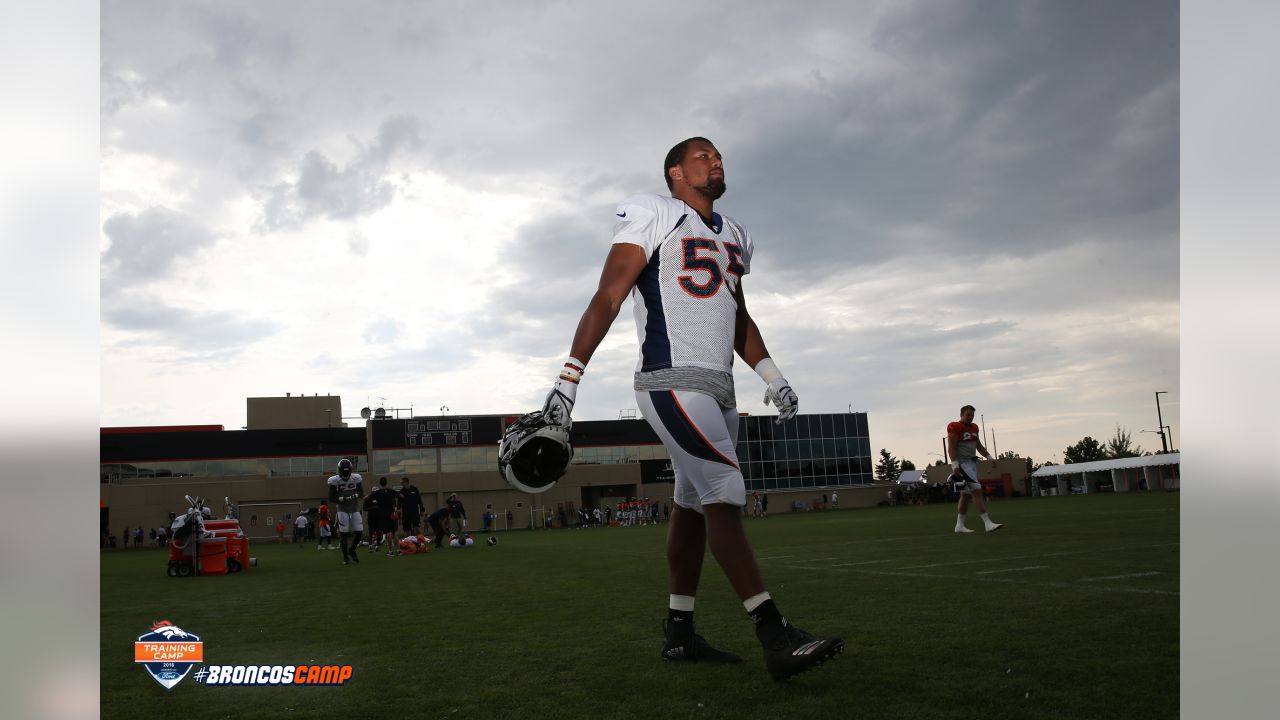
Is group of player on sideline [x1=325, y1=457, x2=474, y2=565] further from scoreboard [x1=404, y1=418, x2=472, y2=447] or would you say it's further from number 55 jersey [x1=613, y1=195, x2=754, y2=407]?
scoreboard [x1=404, y1=418, x2=472, y2=447]

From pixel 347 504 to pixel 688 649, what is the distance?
518 inches

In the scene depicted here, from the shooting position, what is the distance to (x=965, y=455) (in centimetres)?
1325

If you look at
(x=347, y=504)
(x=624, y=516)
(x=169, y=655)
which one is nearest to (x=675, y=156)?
(x=169, y=655)

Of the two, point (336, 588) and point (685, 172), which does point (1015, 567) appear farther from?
point (336, 588)

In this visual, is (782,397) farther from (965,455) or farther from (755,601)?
(965,455)

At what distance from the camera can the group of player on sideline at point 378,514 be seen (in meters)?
15.8

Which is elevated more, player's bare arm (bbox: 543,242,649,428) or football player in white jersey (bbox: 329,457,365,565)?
player's bare arm (bbox: 543,242,649,428)

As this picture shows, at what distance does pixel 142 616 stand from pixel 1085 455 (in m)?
128

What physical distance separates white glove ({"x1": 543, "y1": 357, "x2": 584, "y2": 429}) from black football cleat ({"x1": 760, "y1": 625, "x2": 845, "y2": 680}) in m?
1.17

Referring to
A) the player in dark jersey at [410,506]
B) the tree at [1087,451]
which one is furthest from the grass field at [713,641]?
the tree at [1087,451]

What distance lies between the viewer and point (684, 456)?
3.78 metres

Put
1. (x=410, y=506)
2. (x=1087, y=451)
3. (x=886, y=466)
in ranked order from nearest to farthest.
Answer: (x=410, y=506) < (x=1087, y=451) < (x=886, y=466)

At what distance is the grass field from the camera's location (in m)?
3.21

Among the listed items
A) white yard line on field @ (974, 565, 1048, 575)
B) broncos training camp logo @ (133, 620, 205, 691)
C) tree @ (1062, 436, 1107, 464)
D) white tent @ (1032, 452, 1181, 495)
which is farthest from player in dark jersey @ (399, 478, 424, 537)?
tree @ (1062, 436, 1107, 464)
